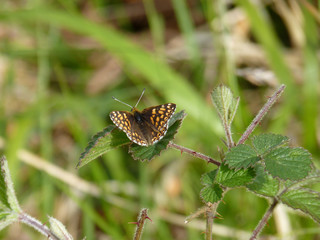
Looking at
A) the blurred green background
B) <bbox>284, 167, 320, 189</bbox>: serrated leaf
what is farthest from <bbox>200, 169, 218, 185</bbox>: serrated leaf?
the blurred green background

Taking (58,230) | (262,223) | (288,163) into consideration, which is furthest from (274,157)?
(58,230)

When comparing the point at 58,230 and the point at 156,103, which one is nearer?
the point at 58,230

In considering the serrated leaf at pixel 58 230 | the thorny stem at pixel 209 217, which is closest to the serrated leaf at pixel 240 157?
the thorny stem at pixel 209 217

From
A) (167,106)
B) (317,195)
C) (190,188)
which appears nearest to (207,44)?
(190,188)

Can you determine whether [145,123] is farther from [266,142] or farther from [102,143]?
[266,142]

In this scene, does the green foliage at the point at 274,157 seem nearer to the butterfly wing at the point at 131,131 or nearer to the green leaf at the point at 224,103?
the green leaf at the point at 224,103
